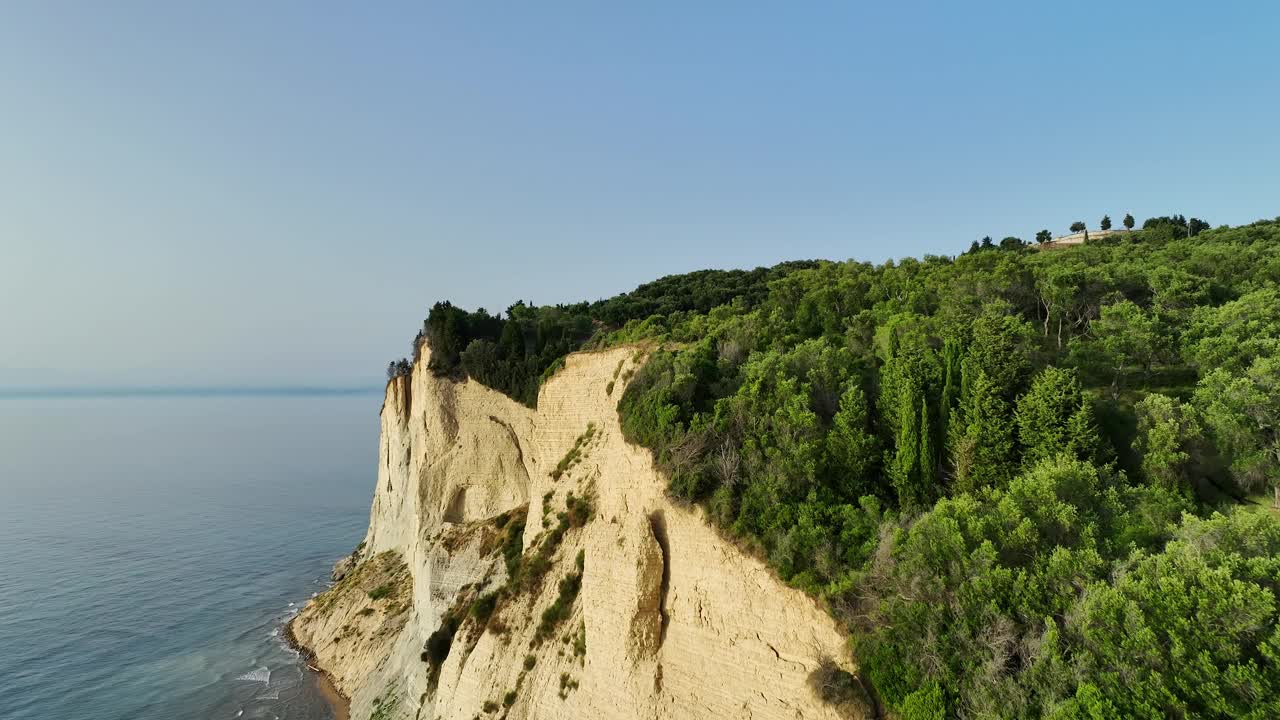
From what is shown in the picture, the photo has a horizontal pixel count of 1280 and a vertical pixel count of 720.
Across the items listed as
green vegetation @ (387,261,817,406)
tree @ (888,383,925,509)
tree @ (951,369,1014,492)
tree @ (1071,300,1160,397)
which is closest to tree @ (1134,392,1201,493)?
tree @ (951,369,1014,492)

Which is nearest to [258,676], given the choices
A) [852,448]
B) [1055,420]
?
[852,448]

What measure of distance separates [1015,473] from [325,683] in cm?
3450

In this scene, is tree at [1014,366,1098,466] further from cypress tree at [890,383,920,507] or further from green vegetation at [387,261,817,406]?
green vegetation at [387,261,817,406]

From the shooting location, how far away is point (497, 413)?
112ft

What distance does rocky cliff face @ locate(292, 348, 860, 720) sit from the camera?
16.2 meters

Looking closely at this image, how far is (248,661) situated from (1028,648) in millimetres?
38514

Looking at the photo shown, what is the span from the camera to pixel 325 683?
104ft

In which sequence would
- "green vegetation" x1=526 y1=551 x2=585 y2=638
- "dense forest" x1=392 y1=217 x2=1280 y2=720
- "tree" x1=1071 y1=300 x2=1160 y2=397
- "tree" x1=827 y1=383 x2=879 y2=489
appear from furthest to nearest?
"tree" x1=1071 y1=300 x2=1160 y2=397, "green vegetation" x1=526 y1=551 x2=585 y2=638, "tree" x1=827 y1=383 x2=879 y2=489, "dense forest" x1=392 y1=217 x2=1280 y2=720

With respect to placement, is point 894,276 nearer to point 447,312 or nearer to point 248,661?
point 447,312

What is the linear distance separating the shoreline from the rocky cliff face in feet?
1.31

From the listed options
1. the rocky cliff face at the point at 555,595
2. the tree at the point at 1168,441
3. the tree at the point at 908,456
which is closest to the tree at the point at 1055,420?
the tree at the point at 1168,441

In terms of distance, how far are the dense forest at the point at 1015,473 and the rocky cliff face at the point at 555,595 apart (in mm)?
1402

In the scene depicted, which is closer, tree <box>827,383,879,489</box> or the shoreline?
tree <box>827,383,879,489</box>

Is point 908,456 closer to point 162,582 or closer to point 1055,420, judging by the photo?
point 1055,420
